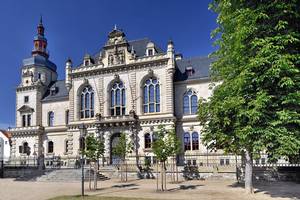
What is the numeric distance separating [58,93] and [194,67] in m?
22.3

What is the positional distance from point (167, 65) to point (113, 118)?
9.56 m

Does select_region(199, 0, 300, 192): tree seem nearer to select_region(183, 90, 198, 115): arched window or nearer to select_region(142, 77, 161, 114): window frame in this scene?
select_region(183, 90, 198, 115): arched window

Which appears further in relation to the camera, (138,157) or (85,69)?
(85,69)

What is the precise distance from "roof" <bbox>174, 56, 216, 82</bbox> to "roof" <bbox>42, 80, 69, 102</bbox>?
58.5 ft

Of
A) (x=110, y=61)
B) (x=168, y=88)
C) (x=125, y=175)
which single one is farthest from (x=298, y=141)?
(x=110, y=61)

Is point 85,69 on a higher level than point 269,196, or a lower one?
higher

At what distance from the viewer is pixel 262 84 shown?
15.3m

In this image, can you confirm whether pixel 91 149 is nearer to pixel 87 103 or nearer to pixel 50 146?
pixel 87 103

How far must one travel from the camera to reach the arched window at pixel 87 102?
42.3m

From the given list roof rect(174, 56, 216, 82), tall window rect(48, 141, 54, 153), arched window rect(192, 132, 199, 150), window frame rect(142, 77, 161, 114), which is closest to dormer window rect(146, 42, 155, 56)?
window frame rect(142, 77, 161, 114)

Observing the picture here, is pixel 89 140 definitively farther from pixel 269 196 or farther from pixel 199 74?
pixel 199 74

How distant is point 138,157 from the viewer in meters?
38.0

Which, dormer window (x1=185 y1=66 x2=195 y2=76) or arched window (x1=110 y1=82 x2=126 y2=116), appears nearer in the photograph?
dormer window (x1=185 y1=66 x2=195 y2=76)

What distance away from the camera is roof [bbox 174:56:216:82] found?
129ft
